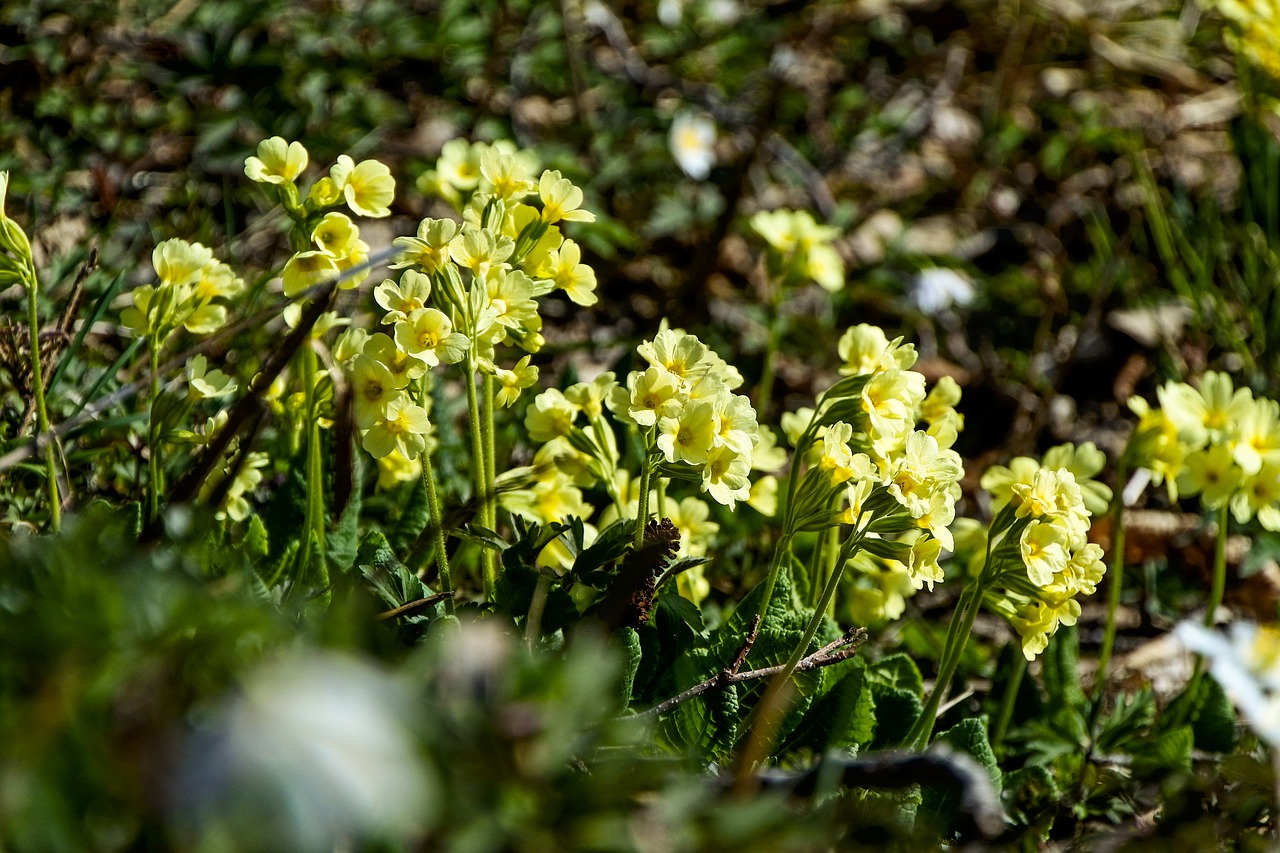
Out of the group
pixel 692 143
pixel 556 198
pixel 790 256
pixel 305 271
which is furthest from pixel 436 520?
pixel 692 143

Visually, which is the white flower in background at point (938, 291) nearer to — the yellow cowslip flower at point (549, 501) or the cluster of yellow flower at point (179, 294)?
the yellow cowslip flower at point (549, 501)

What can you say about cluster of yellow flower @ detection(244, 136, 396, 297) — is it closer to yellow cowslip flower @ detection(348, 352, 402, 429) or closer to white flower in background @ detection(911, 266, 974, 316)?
yellow cowslip flower @ detection(348, 352, 402, 429)

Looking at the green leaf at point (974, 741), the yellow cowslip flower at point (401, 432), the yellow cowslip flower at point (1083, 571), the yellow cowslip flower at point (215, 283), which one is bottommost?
the green leaf at point (974, 741)

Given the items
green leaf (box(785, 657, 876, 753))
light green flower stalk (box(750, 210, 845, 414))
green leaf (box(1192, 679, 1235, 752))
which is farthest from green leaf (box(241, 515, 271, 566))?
green leaf (box(1192, 679, 1235, 752))

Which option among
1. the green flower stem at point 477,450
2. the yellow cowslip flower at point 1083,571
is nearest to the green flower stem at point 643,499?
the green flower stem at point 477,450

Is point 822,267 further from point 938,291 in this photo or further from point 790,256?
point 938,291
